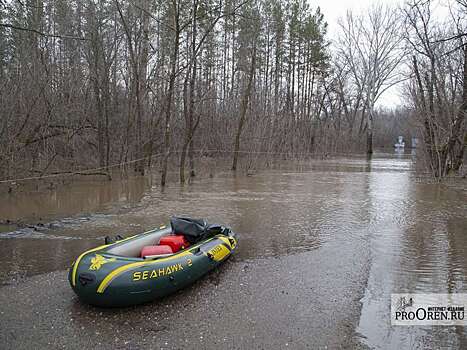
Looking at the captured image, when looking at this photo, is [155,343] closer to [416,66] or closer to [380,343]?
[380,343]

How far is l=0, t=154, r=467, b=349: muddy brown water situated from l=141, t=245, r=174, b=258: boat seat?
1.18 meters

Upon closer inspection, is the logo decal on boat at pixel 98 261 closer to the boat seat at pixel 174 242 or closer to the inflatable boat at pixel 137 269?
the inflatable boat at pixel 137 269

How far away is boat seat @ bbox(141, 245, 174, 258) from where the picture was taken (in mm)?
4984

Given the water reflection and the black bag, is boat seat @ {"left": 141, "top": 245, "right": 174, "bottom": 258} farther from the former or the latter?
the water reflection

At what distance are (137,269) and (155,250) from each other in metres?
0.93

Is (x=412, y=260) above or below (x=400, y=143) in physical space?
below

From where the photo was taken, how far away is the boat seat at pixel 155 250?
4.98 m

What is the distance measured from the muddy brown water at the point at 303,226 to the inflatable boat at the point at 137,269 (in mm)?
1040

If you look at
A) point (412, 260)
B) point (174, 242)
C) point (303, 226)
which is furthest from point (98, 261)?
point (303, 226)

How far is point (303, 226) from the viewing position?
808 centimetres

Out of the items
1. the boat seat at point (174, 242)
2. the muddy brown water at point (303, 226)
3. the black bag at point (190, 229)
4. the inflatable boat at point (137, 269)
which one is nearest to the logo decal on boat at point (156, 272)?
the inflatable boat at point (137, 269)

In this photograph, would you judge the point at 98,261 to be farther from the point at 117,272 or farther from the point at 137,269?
the point at 137,269

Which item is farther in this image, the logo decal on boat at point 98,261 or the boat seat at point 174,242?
the boat seat at point 174,242

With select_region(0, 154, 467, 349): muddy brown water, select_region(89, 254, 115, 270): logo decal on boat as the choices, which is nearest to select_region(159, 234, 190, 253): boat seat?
select_region(0, 154, 467, 349): muddy brown water
